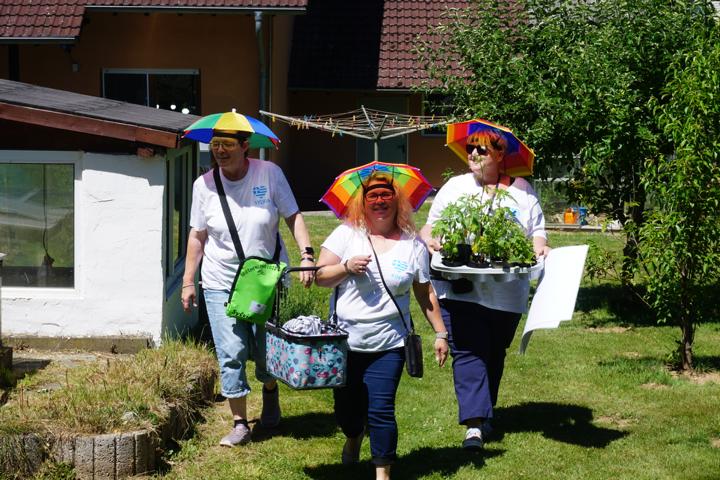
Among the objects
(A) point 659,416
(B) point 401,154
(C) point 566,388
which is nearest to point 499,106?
(C) point 566,388

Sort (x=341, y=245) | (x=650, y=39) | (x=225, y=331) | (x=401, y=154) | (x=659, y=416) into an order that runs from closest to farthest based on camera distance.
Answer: (x=341, y=245), (x=225, y=331), (x=659, y=416), (x=650, y=39), (x=401, y=154)

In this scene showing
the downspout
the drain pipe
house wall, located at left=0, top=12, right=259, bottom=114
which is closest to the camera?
the drain pipe

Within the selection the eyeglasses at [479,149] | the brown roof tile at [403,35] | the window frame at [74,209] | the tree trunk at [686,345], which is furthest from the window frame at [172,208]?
the brown roof tile at [403,35]

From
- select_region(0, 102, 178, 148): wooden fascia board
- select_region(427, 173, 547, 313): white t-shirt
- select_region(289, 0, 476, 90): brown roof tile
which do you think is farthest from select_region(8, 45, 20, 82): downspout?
select_region(427, 173, 547, 313): white t-shirt

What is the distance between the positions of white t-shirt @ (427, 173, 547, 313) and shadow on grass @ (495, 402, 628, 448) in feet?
3.06

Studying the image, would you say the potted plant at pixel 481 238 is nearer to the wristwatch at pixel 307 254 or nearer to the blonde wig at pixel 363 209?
the blonde wig at pixel 363 209

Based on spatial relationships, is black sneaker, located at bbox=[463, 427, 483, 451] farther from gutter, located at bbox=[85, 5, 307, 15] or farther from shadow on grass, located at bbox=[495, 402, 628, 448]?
gutter, located at bbox=[85, 5, 307, 15]

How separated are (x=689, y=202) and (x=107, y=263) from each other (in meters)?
4.34

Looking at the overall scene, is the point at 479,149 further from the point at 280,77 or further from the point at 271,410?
the point at 280,77

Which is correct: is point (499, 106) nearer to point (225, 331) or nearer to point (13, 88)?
point (13, 88)

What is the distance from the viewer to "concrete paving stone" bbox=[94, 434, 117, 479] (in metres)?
5.95

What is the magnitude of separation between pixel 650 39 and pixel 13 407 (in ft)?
22.8

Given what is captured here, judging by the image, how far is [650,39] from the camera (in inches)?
422

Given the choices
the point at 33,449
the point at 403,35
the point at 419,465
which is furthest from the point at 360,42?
the point at 33,449
